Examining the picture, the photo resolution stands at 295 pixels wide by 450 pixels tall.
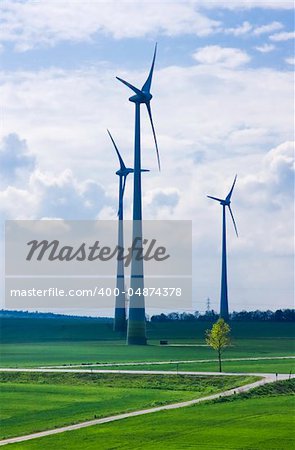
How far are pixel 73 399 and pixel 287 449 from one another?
2722 cm

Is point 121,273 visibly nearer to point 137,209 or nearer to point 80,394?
point 137,209

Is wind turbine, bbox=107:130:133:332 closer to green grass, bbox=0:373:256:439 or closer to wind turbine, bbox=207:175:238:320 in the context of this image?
wind turbine, bbox=207:175:238:320

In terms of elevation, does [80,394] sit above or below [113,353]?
below

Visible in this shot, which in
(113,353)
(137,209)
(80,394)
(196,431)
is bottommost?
(196,431)

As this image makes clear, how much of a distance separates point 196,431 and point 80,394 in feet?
76.1

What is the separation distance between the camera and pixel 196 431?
55656 mm

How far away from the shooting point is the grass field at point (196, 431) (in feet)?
167

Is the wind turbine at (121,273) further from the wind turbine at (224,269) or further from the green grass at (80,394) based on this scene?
the green grass at (80,394)

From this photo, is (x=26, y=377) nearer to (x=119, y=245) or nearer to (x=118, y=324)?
(x=119, y=245)

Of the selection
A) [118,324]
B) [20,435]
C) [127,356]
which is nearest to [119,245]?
[118,324]

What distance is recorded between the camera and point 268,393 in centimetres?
7519

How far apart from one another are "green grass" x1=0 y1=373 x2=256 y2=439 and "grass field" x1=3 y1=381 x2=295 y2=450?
13.8ft

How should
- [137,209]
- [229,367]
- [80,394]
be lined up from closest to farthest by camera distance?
1. [80,394]
2. [229,367]
3. [137,209]

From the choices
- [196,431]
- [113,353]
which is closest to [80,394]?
[196,431]
